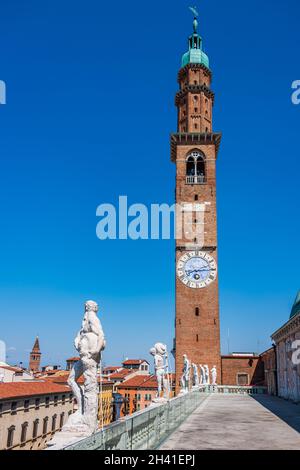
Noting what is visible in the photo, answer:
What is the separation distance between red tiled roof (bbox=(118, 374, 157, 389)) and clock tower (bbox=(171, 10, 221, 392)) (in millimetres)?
33306

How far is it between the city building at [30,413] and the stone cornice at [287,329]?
66.5 feet

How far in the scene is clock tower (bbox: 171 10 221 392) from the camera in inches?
1414

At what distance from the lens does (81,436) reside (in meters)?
5.68

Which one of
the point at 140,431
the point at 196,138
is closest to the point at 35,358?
the point at 196,138

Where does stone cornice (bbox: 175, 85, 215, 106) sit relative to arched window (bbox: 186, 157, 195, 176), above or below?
above

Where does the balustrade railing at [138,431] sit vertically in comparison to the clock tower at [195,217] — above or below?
below

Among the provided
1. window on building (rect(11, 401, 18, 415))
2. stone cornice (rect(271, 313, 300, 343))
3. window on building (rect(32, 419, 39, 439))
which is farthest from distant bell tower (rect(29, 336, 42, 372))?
stone cornice (rect(271, 313, 300, 343))

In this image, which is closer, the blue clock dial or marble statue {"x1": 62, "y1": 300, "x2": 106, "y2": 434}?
marble statue {"x1": 62, "y1": 300, "x2": 106, "y2": 434}

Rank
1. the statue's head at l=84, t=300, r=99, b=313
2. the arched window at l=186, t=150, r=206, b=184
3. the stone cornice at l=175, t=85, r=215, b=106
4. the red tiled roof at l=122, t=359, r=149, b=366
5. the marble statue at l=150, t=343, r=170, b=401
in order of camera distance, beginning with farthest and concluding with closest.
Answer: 1. the red tiled roof at l=122, t=359, r=149, b=366
2. the stone cornice at l=175, t=85, r=215, b=106
3. the arched window at l=186, t=150, r=206, b=184
4. the marble statue at l=150, t=343, r=170, b=401
5. the statue's head at l=84, t=300, r=99, b=313

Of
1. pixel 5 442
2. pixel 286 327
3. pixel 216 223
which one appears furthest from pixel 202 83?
pixel 5 442

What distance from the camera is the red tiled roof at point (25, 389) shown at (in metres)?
33.5

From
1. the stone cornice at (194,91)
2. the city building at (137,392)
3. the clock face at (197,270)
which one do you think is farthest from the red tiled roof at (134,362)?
the stone cornice at (194,91)

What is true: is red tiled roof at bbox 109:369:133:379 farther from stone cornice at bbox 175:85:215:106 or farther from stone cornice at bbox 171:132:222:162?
Result: stone cornice at bbox 175:85:215:106

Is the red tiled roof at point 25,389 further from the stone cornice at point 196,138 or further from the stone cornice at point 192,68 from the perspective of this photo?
the stone cornice at point 192,68
